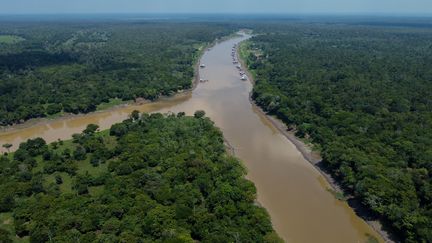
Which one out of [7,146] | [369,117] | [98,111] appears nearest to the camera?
[7,146]

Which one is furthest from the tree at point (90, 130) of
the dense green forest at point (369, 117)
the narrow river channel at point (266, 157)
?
the dense green forest at point (369, 117)

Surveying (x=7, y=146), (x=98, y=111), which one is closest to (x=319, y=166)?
(x=7, y=146)

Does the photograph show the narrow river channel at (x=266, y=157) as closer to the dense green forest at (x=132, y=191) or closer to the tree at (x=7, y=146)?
the tree at (x=7, y=146)

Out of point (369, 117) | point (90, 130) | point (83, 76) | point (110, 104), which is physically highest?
point (369, 117)

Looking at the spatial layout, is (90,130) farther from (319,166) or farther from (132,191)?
(319,166)

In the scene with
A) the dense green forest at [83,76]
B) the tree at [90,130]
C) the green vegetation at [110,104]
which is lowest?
the green vegetation at [110,104]
